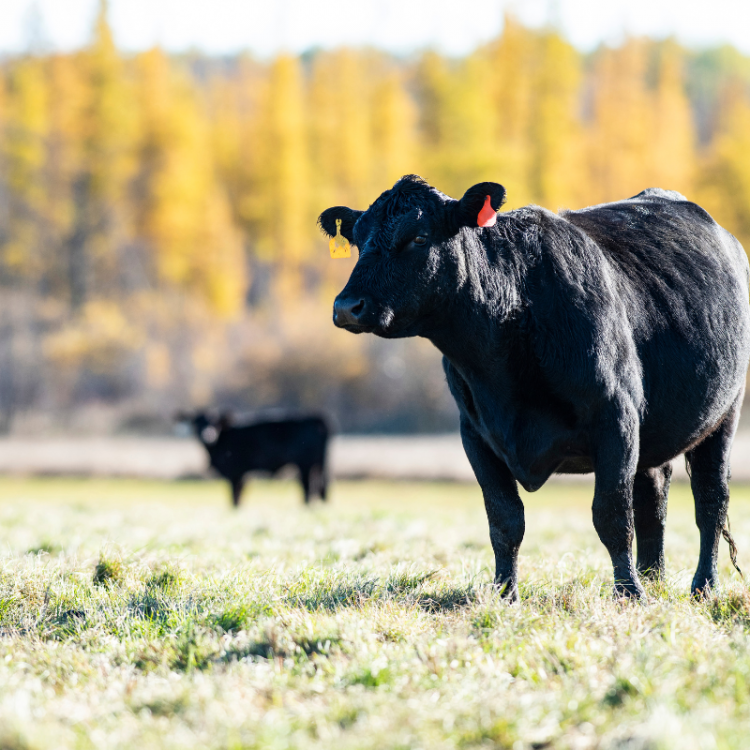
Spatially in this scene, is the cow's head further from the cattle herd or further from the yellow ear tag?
the yellow ear tag

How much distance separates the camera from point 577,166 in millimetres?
62156

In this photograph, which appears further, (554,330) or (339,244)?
(339,244)

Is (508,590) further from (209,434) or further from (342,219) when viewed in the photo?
(209,434)

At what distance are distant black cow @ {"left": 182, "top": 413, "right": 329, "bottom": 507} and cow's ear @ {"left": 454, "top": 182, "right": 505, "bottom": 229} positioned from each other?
14.2 metres

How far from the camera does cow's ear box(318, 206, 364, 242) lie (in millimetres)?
4992

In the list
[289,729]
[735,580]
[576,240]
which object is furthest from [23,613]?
[735,580]

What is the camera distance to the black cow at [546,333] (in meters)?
4.42

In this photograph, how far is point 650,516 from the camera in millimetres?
5617

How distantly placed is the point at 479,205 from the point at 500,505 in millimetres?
1608

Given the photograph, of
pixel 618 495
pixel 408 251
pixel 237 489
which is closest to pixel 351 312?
pixel 408 251

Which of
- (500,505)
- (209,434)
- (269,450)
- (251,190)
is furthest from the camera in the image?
(251,190)

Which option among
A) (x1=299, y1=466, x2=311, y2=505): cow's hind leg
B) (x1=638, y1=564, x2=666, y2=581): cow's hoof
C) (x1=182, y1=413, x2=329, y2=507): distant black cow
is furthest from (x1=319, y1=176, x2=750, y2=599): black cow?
(x1=182, y1=413, x2=329, y2=507): distant black cow

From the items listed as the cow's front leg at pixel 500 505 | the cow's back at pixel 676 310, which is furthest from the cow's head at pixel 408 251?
the cow's back at pixel 676 310

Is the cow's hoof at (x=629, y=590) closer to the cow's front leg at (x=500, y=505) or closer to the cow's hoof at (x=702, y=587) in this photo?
the cow's hoof at (x=702, y=587)
